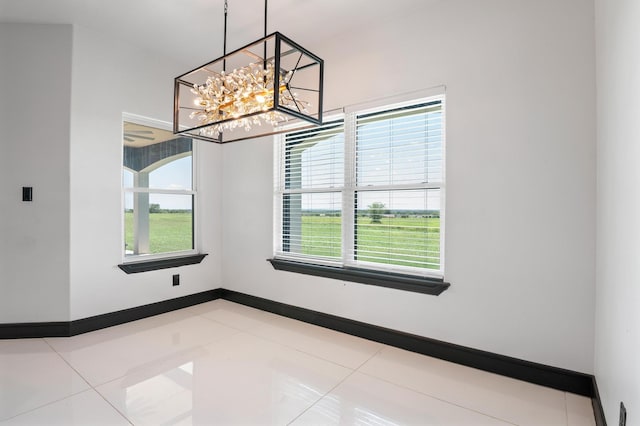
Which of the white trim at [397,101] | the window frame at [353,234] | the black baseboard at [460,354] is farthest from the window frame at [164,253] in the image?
the white trim at [397,101]

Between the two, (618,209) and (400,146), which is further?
(400,146)

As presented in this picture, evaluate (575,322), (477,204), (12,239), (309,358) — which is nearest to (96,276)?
(12,239)

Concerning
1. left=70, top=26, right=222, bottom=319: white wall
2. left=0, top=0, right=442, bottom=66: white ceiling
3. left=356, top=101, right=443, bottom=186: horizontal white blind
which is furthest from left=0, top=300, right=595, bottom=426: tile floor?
left=0, top=0, right=442, bottom=66: white ceiling

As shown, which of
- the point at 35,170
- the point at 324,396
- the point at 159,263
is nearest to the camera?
the point at 324,396

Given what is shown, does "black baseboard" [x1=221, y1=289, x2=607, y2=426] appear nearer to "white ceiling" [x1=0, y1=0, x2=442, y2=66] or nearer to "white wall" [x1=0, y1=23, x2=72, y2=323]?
"white wall" [x1=0, y1=23, x2=72, y2=323]

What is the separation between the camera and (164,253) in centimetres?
380

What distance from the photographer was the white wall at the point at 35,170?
287 cm

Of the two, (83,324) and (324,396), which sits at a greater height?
(83,324)

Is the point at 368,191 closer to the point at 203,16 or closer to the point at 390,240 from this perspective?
the point at 390,240

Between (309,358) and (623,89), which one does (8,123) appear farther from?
(623,89)

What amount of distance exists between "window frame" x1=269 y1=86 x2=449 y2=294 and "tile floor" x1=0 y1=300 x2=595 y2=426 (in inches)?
23.4

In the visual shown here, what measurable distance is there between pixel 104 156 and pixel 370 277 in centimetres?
287

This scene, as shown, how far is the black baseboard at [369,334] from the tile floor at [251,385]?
0.20ft

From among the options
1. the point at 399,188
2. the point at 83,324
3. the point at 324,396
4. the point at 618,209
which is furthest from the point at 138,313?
the point at 618,209
